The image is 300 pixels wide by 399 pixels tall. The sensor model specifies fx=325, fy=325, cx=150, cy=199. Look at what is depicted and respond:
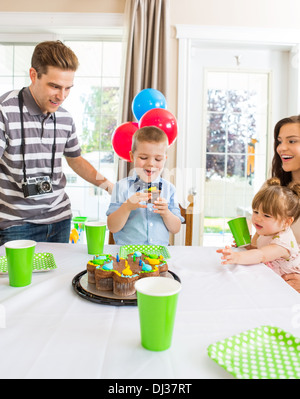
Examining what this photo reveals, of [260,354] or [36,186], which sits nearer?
[260,354]

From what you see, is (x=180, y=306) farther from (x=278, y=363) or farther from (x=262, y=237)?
(x=262, y=237)

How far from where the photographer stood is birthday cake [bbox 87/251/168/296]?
77cm

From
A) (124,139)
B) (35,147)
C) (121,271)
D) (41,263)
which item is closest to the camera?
(121,271)

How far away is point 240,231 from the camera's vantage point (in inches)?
51.6

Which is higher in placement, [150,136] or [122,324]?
[150,136]

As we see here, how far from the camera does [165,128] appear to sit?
1729 mm

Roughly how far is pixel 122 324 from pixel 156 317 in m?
0.13

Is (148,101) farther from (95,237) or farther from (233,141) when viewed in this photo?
(233,141)

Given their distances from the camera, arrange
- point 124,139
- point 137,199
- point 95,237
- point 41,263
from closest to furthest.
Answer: point 41,263 < point 95,237 < point 137,199 < point 124,139

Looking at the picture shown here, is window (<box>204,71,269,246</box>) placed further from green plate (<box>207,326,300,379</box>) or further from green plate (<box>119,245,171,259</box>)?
green plate (<box>207,326,300,379</box>)

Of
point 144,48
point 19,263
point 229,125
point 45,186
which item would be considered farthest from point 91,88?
point 19,263

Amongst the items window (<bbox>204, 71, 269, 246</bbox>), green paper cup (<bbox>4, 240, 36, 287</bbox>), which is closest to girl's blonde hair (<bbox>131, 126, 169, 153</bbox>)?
green paper cup (<bbox>4, 240, 36, 287</bbox>)

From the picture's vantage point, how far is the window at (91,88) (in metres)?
2.79

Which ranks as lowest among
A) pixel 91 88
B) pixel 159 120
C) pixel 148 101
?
pixel 159 120
